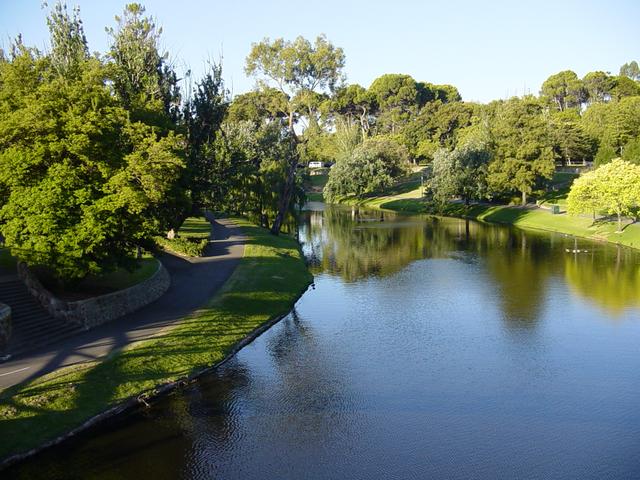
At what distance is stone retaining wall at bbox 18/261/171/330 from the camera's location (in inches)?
1183

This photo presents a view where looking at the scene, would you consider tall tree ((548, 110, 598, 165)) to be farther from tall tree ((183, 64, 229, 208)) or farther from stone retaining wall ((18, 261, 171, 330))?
stone retaining wall ((18, 261, 171, 330))

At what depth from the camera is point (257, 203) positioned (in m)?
71.1

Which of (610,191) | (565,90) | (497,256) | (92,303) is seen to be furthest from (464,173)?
(565,90)

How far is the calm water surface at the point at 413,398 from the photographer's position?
2020 cm

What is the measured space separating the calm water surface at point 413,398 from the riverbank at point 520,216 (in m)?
22.0

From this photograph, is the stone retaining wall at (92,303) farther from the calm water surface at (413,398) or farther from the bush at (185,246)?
the bush at (185,246)

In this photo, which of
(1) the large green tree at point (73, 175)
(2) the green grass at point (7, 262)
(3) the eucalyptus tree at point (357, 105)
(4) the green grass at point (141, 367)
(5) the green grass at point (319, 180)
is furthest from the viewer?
(3) the eucalyptus tree at point (357, 105)

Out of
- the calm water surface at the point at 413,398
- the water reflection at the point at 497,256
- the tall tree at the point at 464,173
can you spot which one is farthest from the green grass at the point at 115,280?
the tall tree at the point at 464,173

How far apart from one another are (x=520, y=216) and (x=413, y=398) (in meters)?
66.7

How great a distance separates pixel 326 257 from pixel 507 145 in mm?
42109

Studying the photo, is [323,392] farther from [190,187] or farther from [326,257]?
[326,257]

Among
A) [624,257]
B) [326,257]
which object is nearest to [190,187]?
[326,257]

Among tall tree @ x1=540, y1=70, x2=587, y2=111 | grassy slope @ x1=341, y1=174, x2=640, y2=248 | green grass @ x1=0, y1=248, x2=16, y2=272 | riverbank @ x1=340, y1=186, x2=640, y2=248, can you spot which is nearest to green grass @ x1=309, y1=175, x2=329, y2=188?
grassy slope @ x1=341, y1=174, x2=640, y2=248

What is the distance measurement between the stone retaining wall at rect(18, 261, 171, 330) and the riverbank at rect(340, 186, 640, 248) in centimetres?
4896
